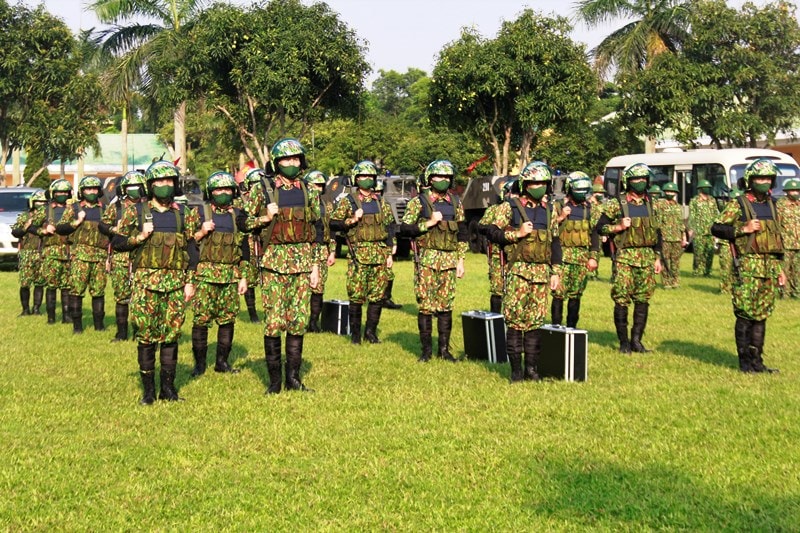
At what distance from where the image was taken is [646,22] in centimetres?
3219

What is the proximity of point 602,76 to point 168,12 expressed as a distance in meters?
14.8

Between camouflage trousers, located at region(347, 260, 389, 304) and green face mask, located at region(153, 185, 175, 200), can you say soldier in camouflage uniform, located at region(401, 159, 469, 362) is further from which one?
green face mask, located at region(153, 185, 175, 200)

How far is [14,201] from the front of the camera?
25750 mm

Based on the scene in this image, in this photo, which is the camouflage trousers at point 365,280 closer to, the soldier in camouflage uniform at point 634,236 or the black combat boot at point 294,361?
the soldier in camouflage uniform at point 634,236

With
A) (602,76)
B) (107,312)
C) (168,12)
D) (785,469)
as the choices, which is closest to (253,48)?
(168,12)

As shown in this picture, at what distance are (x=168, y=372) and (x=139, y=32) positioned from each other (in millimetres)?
26446

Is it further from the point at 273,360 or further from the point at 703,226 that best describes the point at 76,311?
the point at 703,226

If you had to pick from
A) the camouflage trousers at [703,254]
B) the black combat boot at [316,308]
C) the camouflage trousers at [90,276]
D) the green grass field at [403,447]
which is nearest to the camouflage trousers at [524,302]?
the green grass field at [403,447]

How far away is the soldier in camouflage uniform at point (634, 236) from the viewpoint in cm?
1134

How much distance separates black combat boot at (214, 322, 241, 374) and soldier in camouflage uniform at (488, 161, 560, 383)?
3.05 meters

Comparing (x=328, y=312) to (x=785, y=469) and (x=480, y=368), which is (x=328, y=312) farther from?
(x=785, y=469)

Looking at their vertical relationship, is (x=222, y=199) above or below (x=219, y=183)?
below

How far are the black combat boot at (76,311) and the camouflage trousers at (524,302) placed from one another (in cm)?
688

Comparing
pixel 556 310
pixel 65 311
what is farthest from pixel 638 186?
pixel 65 311
